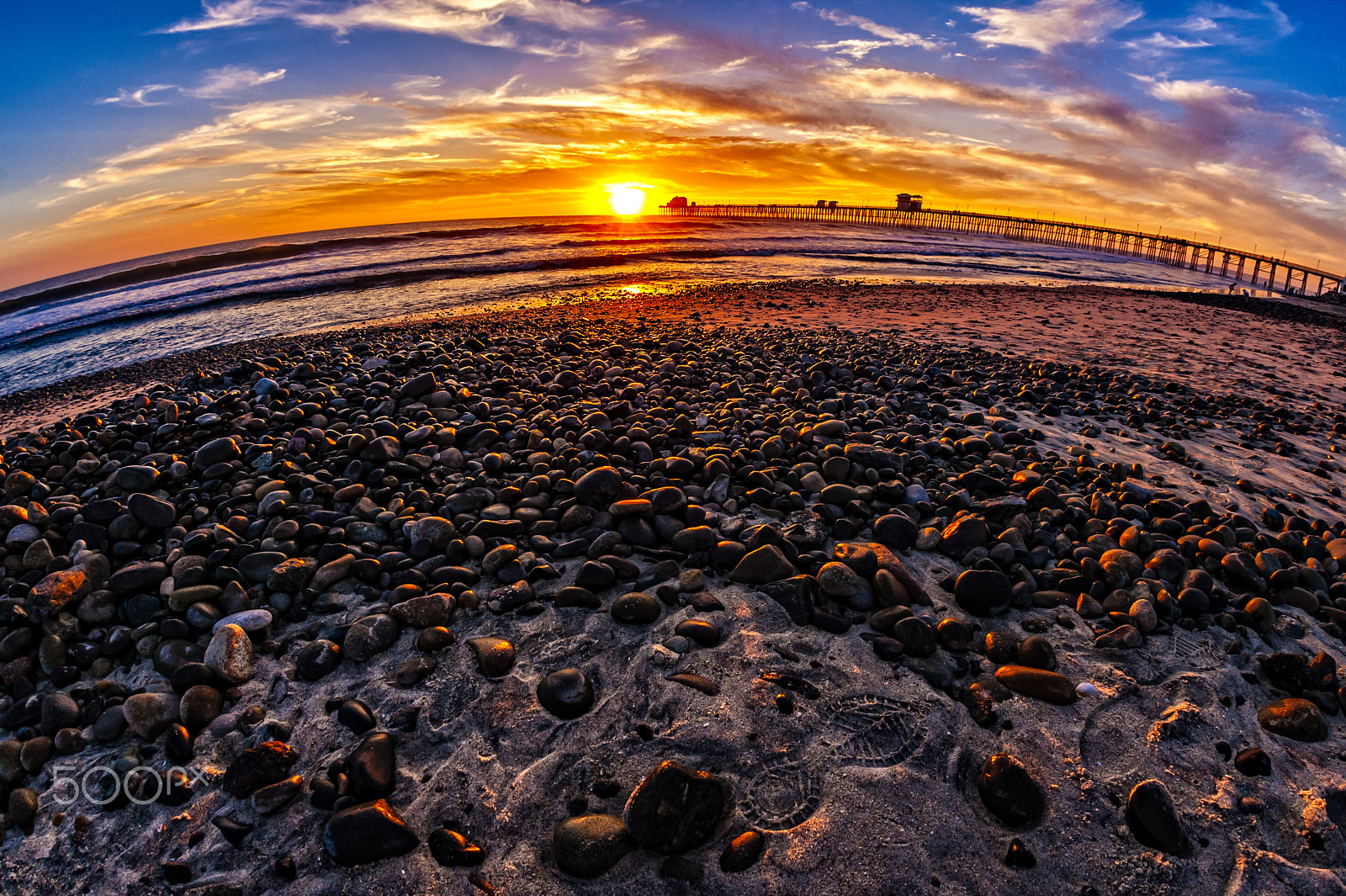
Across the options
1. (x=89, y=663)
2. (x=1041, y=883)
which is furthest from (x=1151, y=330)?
(x=89, y=663)

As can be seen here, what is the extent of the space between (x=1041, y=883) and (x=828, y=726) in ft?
2.80

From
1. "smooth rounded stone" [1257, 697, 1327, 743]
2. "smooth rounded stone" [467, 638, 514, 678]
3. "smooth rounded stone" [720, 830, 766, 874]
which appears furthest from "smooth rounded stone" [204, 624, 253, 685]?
"smooth rounded stone" [1257, 697, 1327, 743]

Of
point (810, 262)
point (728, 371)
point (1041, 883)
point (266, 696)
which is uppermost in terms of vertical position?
point (810, 262)

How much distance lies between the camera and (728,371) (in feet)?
25.5

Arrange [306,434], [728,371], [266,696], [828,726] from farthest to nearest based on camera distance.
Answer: [728,371] < [306,434] < [266,696] < [828,726]

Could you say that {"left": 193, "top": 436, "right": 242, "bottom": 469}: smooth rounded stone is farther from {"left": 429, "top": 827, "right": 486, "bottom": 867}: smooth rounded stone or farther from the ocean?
the ocean

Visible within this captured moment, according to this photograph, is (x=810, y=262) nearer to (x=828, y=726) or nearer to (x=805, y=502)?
(x=805, y=502)

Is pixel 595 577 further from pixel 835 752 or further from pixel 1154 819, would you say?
pixel 1154 819

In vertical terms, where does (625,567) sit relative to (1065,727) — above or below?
above

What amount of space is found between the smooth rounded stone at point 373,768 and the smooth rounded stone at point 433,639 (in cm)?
52

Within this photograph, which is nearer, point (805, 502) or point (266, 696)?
point (266, 696)

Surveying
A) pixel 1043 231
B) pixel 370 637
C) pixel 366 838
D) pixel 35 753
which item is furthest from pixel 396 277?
Answer: pixel 1043 231

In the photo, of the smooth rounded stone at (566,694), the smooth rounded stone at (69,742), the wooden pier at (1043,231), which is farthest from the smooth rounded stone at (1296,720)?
the wooden pier at (1043,231)

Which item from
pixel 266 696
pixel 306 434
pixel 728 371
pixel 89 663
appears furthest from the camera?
pixel 728 371
